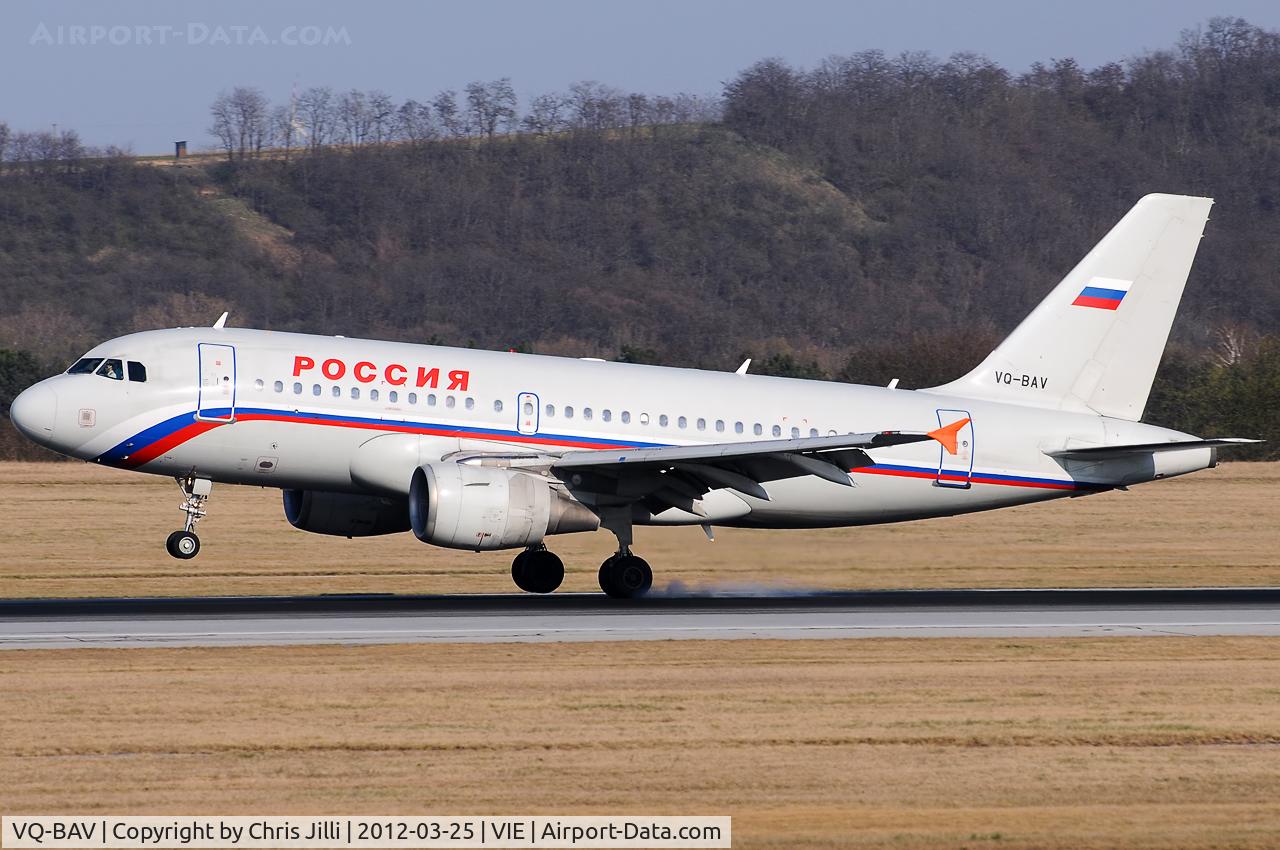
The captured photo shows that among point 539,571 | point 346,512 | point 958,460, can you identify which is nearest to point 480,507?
point 539,571

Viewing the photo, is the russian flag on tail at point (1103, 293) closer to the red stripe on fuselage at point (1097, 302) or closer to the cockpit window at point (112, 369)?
the red stripe on fuselage at point (1097, 302)

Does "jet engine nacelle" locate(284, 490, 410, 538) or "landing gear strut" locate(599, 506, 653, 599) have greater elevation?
"jet engine nacelle" locate(284, 490, 410, 538)

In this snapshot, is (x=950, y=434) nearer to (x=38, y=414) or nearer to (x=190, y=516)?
(x=190, y=516)

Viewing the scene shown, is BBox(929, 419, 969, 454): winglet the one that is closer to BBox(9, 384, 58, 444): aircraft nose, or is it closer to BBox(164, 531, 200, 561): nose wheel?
BBox(164, 531, 200, 561): nose wheel

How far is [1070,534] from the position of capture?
4388 centimetres

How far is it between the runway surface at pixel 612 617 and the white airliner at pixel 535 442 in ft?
4.16

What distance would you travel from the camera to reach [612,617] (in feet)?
83.8

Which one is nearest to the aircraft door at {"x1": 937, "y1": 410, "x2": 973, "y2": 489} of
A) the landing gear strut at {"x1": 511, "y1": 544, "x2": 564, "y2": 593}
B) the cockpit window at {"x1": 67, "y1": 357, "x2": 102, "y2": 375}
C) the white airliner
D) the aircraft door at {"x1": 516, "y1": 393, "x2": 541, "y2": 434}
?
the white airliner

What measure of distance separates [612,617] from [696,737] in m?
9.65

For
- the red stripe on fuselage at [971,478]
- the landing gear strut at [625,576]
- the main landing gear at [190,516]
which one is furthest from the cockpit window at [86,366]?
the red stripe on fuselage at [971,478]

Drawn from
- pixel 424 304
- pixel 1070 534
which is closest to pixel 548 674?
pixel 1070 534

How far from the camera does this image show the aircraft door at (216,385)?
27609 mm

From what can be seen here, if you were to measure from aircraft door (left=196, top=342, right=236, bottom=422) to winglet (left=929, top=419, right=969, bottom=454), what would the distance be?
11781 millimetres

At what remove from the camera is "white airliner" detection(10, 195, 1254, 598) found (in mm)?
27031
